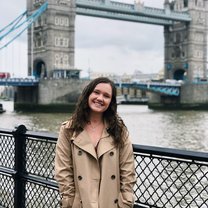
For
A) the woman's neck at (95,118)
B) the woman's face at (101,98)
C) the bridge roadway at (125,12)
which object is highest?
the bridge roadway at (125,12)

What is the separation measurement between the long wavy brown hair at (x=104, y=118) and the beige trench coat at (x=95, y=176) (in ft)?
0.18

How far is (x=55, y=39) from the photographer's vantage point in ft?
142

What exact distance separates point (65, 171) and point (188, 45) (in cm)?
5351

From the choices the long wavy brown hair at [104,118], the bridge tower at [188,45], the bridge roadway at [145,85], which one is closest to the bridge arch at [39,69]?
the bridge roadway at [145,85]

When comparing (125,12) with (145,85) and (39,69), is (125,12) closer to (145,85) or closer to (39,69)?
(145,85)

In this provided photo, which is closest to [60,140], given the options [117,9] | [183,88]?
[117,9]

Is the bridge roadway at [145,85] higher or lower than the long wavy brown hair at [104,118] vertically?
higher

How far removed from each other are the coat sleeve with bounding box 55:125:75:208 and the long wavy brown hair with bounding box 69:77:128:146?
73 mm

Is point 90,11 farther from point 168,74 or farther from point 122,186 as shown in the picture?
point 122,186

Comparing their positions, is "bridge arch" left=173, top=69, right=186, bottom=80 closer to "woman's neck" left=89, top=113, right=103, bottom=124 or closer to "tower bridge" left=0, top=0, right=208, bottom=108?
"tower bridge" left=0, top=0, right=208, bottom=108

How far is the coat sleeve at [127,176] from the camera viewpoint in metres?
2.33

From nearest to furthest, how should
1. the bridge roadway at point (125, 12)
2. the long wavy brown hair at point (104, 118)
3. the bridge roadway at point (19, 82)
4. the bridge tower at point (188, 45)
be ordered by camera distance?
the long wavy brown hair at point (104, 118)
the bridge roadway at point (19, 82)
the bridge roadway at point (125, 12)
the bridge tower at point (188, 45)

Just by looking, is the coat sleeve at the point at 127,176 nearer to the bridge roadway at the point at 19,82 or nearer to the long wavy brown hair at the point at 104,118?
the long wavy brown hair at the point at 104,118

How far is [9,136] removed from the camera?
12.6 ft
